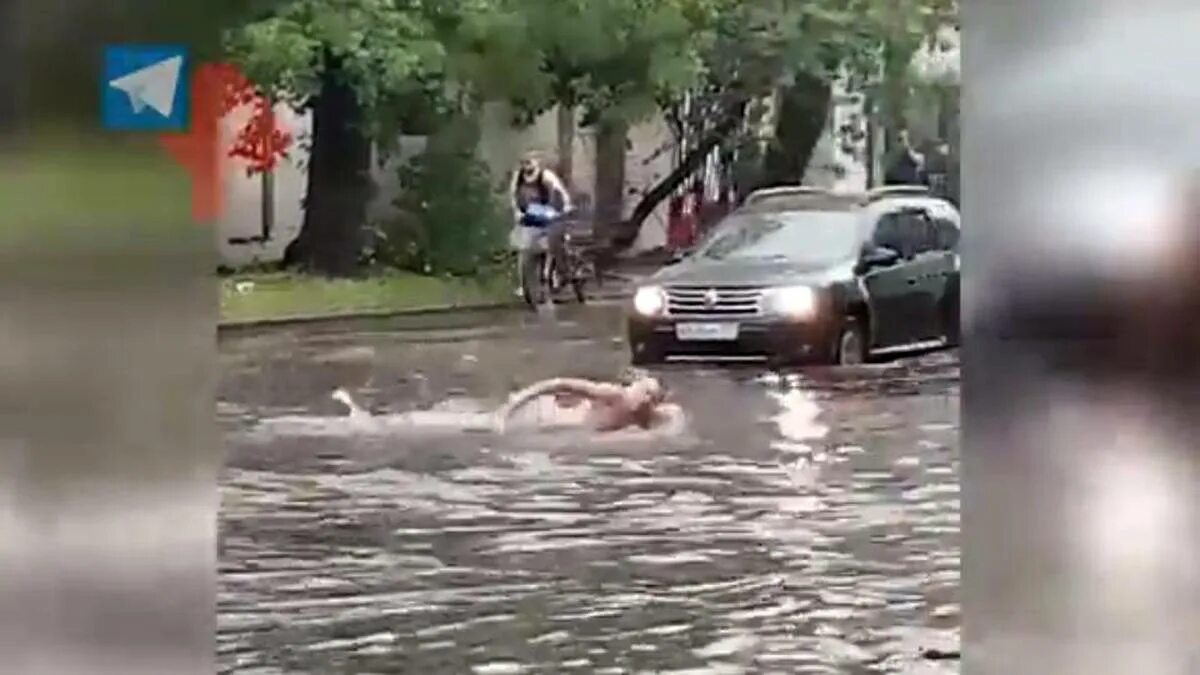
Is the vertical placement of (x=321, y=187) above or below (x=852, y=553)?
above

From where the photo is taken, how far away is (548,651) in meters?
4.45

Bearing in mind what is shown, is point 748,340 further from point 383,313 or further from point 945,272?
point 945,272

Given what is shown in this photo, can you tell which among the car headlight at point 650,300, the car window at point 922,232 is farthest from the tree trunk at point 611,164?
the car window at point 922,232

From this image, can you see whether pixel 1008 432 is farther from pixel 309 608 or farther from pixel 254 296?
pixel 254 296

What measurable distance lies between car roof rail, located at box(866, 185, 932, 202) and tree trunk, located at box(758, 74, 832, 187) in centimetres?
19

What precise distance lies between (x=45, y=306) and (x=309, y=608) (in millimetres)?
2097

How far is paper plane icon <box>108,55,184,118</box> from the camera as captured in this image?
2830mm

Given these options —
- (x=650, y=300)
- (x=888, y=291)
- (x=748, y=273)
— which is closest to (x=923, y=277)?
(x=888, y=291)

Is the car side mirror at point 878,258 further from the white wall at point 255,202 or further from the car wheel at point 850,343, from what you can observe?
the white wall at point 255,202

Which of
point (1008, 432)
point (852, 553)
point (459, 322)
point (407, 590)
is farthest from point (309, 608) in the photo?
point (1008, 432)

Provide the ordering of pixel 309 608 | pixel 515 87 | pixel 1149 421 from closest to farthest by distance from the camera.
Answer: pixel 1149 421, pixel 309 608, pixel 515 87

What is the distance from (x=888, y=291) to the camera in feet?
18.1

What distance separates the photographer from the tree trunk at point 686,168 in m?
4.95

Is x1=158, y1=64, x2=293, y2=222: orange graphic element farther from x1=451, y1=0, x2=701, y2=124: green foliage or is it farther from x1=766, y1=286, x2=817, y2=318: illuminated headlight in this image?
x1=766, y1=286, x2=817, y2=318: illuminated headlight
